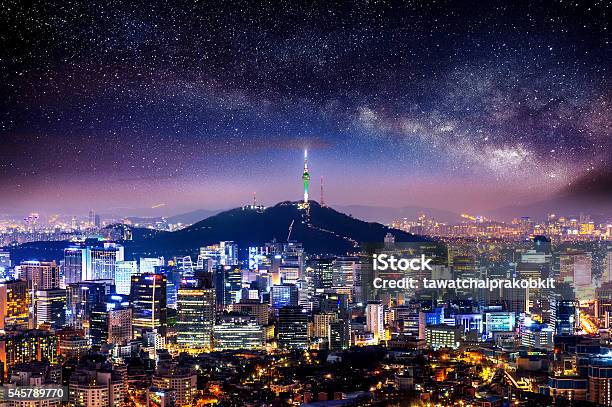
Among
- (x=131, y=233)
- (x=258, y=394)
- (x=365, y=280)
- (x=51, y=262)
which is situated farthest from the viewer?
(x=131, y=233)

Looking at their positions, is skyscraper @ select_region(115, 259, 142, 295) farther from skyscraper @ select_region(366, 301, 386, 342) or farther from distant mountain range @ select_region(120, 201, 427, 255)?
skyscraper @ select_region(366, 301, 386, 342)

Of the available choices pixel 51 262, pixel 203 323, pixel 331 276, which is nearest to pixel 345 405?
pixel 203 323

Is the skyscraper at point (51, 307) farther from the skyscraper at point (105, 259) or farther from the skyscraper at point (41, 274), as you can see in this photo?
the skyscraper at point (105, 259)

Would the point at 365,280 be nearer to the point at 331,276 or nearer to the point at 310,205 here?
the point at 331,276

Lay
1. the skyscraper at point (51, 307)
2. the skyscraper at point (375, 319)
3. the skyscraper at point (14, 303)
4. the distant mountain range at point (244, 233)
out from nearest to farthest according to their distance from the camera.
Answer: the skyscraper at point (375, 319), the skyscraper at point (14, 303), the skyscraper at point (51, 307), the distant mountain range at point (244, 233)

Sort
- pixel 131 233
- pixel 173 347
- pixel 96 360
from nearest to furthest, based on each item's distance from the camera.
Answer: pixel 96 360 < pixel 173 347 < pixel 131 233

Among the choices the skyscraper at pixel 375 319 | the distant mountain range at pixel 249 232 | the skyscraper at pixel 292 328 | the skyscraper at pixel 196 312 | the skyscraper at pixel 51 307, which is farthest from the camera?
the distant mountain range at pixel 249 232

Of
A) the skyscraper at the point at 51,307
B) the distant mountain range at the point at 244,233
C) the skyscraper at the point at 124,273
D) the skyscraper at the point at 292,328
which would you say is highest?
the distant mountain range at the point at 244,233

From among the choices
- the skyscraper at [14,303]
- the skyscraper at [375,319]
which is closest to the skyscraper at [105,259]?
the skyscraper at [14,303]

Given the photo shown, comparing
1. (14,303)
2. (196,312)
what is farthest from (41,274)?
(196,312)
